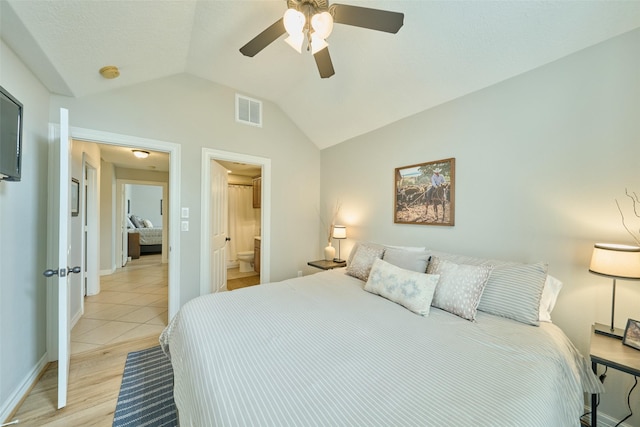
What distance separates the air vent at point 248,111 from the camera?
317cm

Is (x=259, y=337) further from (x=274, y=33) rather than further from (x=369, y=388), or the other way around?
(x=274, y=33)

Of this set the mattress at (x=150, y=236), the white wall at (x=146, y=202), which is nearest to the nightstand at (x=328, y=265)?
the mattress at (x=150, y=236)

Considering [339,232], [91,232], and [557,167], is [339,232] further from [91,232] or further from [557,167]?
[91,232]

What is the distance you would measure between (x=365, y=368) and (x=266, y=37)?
2.00 meters

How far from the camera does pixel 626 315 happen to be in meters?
1.51

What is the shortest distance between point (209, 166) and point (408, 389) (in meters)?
2.91

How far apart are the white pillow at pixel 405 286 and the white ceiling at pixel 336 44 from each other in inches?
69.9

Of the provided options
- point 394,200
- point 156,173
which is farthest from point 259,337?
point 156,173

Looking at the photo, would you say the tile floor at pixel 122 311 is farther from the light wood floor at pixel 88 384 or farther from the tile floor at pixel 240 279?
the tile floor at pixel 240 279

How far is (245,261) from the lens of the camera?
537cm

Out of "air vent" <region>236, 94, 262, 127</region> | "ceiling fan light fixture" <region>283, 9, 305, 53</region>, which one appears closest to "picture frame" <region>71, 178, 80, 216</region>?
"air vent" <region>236, 94, 262, 127</region>

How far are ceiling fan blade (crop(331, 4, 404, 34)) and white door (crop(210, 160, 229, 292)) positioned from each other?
7.31 feet

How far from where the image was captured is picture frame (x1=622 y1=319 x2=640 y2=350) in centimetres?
131

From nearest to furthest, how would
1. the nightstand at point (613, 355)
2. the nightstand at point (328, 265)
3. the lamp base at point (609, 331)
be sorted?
the nightstand at point (613, 355), the lamp base at point (609, 331), the nightstand at point (328, 265)
